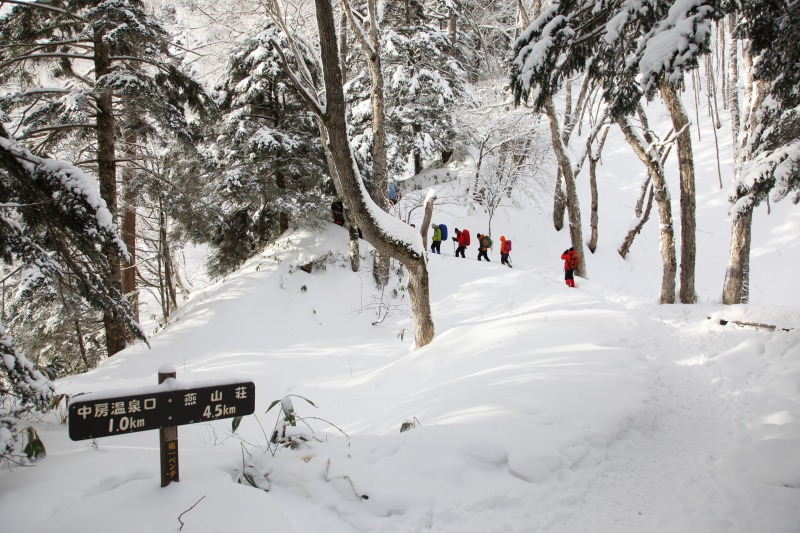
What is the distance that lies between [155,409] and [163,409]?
0.04 metres

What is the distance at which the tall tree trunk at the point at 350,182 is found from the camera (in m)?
5.70

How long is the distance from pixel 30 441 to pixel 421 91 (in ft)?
57.9

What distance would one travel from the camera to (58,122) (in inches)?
351

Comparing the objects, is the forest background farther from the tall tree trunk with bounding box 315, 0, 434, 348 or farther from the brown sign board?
the brown sign board

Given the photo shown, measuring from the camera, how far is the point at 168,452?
9.15 ft

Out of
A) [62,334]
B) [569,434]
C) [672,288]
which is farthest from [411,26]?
[569,434]

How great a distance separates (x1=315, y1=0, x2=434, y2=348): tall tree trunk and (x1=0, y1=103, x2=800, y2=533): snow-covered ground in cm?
70

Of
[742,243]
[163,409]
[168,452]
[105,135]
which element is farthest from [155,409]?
[742,243]

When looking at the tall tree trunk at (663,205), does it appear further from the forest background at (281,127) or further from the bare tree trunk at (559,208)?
the bare tree trunk at (559,208)

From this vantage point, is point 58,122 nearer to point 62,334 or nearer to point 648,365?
point 62,334

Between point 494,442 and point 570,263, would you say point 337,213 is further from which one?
point 494,442

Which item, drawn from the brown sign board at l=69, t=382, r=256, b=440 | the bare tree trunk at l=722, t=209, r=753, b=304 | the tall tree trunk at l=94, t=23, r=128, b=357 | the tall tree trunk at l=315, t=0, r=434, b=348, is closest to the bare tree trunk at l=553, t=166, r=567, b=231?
the bare tree trunk at l=722, t=209, r=753, b=304

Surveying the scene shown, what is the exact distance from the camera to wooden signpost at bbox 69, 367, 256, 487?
2430 mm

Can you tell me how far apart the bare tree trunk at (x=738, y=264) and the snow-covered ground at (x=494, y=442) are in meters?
1.60
